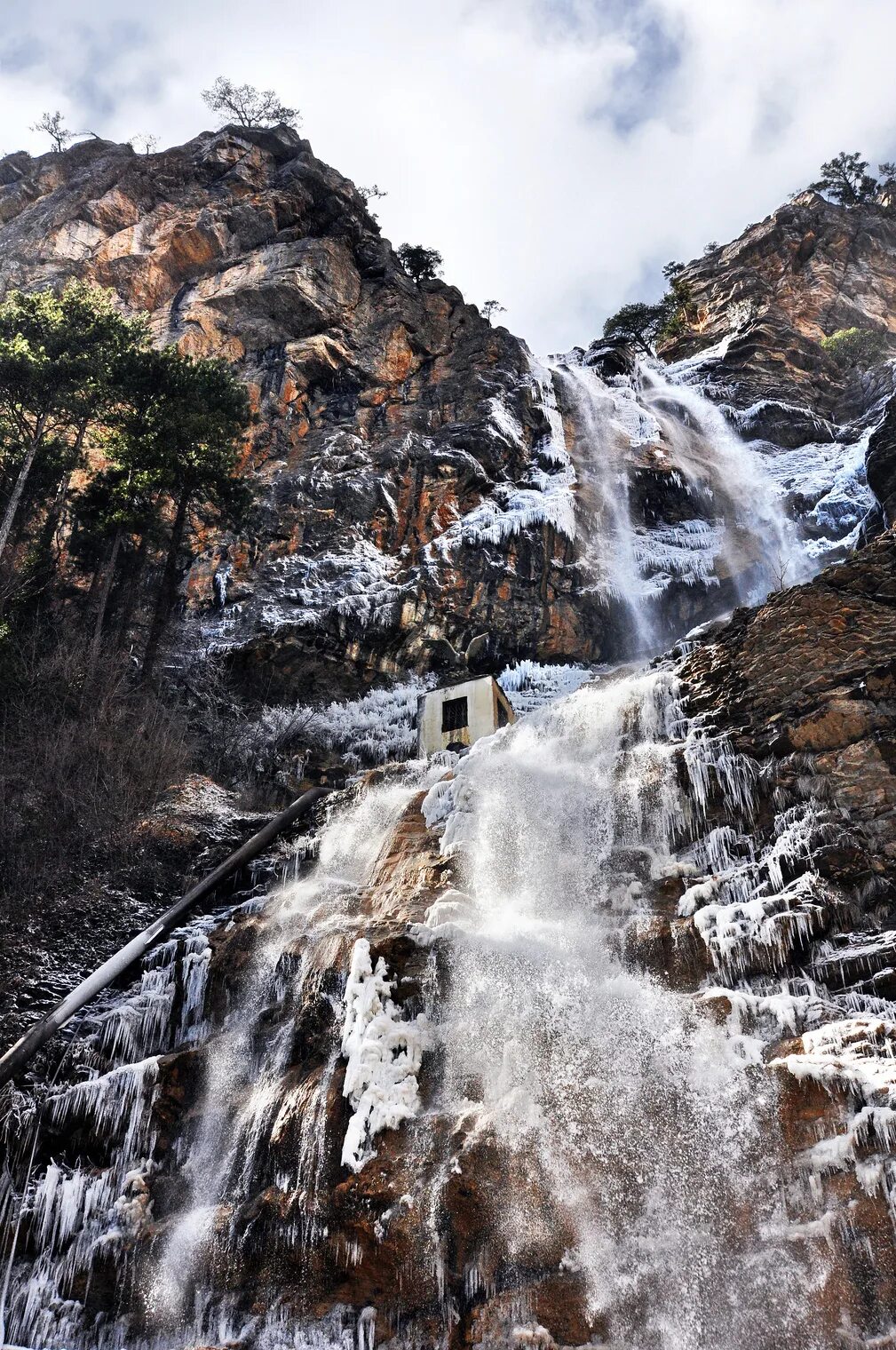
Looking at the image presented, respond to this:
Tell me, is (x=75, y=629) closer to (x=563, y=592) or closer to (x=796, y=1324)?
(x=563, y=592)

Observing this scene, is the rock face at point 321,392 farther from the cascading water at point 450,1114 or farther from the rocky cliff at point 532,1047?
the cascading water at point 450,1114

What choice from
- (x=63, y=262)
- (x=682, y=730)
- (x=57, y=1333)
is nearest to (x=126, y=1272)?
(x=57, y=1333)

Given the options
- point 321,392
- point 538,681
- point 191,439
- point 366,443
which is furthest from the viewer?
point 321,392

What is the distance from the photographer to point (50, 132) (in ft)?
132

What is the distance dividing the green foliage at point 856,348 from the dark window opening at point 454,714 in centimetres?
2887

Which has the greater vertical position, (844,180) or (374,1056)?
(844,180)

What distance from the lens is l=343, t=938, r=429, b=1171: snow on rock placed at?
26.7 feet

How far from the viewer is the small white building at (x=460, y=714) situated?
20859 millimetres

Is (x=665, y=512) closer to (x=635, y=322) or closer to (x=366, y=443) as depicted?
(x=366, y=443)

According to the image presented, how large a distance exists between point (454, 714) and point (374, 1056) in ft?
43.3

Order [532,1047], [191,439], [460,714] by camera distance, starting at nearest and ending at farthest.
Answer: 1. [532,1047]
2. [191,439]
3. [460,714]

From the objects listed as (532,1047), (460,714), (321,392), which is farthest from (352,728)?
(532,1047)

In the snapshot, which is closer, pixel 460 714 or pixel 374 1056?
pixel 374 1056

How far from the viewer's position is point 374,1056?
8.68 m
